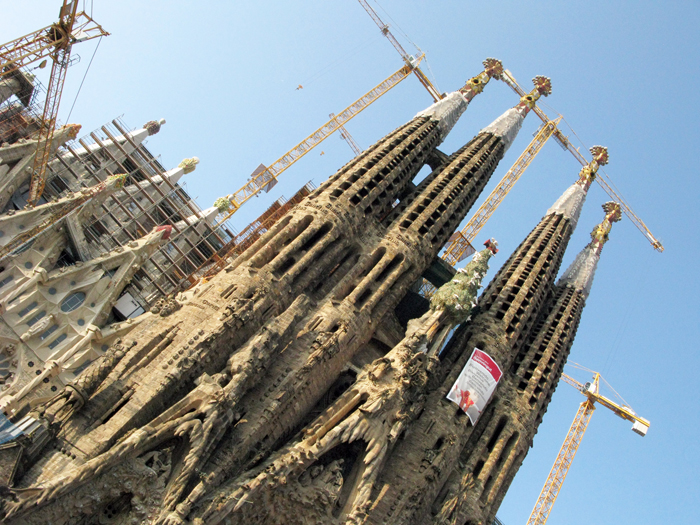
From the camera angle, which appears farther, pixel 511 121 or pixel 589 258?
pixel 511 121

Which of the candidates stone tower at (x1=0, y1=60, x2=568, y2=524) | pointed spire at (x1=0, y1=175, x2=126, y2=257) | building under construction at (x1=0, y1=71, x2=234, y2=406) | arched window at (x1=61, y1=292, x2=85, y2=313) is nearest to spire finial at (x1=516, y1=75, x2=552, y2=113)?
stone tower at (x1=0, y1=60, x2=568, y2=524)

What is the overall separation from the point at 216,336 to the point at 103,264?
11099mm

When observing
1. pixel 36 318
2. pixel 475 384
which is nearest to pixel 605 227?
pixel 475 384

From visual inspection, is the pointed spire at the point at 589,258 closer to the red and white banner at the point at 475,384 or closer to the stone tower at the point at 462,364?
the stone tower at the point at 462,364

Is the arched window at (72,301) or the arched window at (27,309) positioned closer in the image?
the arched window at (27,309)

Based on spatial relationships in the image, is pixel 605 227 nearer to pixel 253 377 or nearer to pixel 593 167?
pixel 593 167

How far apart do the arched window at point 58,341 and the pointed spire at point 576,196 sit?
37295 millimetres

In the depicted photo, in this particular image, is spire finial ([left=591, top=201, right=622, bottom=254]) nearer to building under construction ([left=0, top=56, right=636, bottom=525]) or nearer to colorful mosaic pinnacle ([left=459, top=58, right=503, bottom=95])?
building under construction ([left=0, top=56, right=636, bottom=525])

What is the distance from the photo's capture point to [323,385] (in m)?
29.3

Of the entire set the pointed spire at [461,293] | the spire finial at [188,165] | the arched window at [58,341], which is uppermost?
the spire finial at [188,165]

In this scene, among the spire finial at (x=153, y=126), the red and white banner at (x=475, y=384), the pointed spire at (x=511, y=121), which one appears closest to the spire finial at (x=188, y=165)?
the spire finial at (x=153, y=126)

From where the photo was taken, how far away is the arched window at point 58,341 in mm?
29953

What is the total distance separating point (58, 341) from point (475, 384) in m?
20.8

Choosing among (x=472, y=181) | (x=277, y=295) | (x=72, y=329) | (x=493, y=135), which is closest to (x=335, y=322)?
(x=277, y=295)
